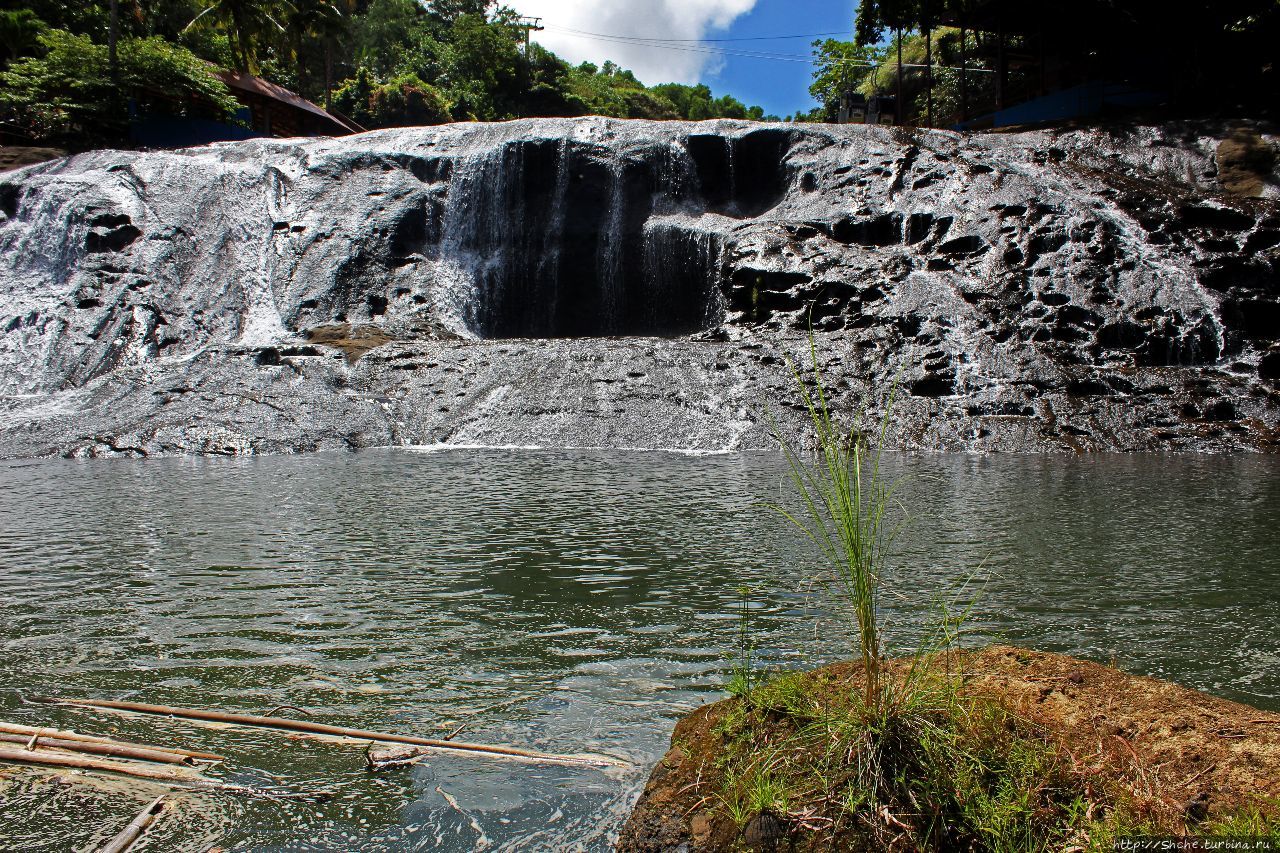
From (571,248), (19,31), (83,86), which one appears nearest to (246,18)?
(19,31)

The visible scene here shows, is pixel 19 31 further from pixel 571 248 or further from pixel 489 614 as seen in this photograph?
pixel 489 614

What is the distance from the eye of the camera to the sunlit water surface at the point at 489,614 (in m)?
3.22

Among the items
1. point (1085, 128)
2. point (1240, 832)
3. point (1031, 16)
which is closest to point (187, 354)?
point (1240, 832)

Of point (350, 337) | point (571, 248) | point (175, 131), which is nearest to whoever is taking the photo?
point (350, 337)

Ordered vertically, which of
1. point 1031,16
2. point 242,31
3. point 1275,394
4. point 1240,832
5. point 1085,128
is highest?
point 242,31

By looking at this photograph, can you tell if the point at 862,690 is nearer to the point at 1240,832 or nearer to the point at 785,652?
the point at 1240,832

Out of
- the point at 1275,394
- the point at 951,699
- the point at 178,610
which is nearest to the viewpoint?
the point at 951,699

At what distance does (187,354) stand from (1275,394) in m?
19.9

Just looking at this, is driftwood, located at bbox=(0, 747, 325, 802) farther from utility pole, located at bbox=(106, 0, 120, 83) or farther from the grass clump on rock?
utility pole, located at bbox=(106, 0, 120, 83)

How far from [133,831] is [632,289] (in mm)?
21108

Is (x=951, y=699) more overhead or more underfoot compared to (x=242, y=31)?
more underfoot

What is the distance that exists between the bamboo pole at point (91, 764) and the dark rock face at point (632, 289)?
12.3m

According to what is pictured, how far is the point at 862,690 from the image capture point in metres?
2.68

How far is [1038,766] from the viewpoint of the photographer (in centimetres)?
233
